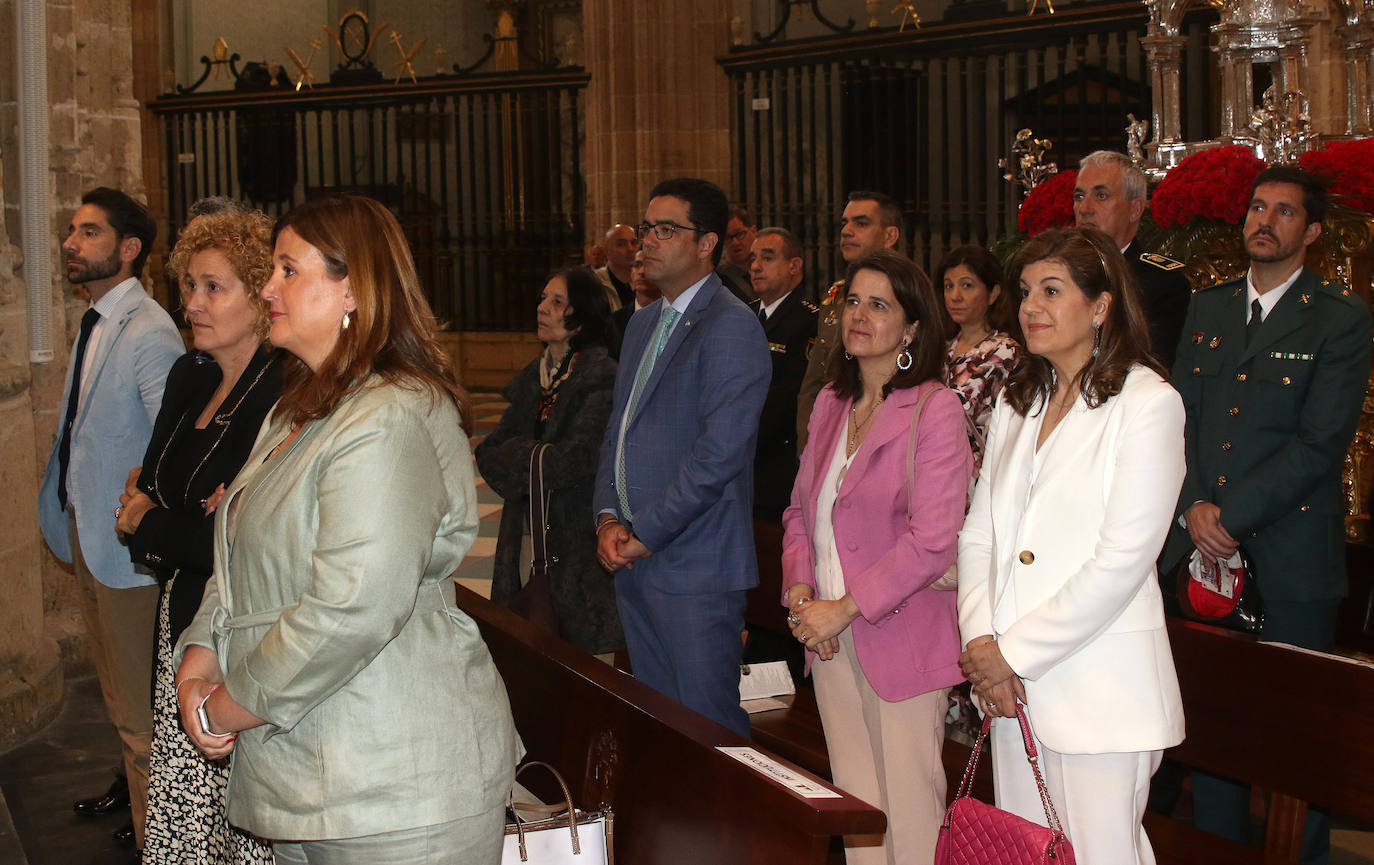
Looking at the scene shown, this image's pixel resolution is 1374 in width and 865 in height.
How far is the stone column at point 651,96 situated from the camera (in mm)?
10992

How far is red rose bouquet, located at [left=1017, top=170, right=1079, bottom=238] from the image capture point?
4.51 m

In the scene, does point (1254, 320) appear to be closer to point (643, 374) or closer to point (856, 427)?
point (856, 427)

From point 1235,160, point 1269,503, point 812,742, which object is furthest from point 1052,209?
point 812,742

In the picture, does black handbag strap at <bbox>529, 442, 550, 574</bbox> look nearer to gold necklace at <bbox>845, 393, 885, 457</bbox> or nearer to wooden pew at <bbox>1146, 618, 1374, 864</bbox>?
gold necklace at <bbox>845, 393, 885, 457</bbox>

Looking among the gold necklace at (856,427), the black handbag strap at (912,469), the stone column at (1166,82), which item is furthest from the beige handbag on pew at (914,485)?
the stone column at (1166,82)

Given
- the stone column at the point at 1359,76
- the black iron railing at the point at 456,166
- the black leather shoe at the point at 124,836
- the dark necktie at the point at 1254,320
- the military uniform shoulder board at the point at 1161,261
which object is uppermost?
the black iron railing at the point at 456,166

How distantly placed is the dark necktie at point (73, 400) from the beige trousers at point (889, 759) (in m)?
2.27

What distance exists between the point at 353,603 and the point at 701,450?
1.52 metres

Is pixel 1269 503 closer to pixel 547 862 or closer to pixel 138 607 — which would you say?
pixel 547 862

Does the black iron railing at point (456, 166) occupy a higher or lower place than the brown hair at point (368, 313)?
higher

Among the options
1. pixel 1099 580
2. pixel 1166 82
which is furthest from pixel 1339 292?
pixel 1166 82

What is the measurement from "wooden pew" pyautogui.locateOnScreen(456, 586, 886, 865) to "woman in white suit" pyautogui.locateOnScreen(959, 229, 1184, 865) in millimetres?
427

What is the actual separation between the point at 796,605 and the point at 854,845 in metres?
0.50

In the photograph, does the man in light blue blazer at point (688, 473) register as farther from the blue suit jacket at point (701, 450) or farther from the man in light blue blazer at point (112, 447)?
the man in light blue blazer at point (112, 447)
